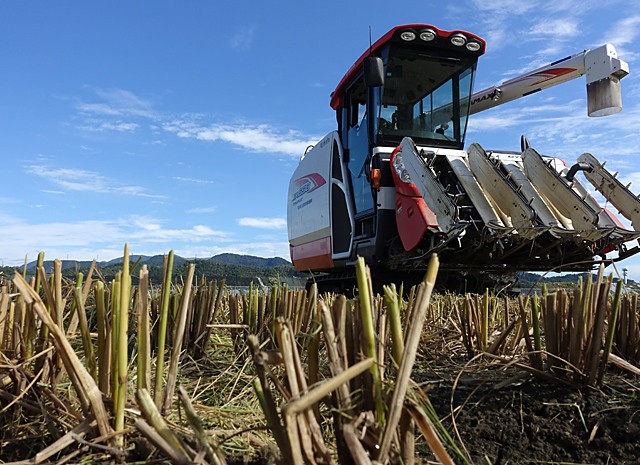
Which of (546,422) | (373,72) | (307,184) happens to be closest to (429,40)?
(373,72)

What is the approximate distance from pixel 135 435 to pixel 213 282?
1315 millimetres

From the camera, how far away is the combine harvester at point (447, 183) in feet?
17.3

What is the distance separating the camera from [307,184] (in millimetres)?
9148

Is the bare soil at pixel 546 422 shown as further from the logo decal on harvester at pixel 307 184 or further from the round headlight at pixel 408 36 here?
the logo decal on harvester at pixel 307 184

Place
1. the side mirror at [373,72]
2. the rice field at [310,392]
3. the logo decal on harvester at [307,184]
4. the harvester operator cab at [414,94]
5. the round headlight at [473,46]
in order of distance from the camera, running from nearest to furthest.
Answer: the rice field at [310,392] → the side mirror at [373,72] → the harvester operator cab at [414,94] → the round headlight at [473,46] → the logo decal on harvester at [307,184]

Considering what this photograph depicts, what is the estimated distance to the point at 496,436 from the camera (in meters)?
1.46

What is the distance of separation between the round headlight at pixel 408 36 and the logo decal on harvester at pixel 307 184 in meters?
2.65

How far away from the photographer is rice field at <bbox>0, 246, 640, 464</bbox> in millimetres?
880

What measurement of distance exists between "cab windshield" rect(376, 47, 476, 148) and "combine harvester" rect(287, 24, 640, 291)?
13 millimetres

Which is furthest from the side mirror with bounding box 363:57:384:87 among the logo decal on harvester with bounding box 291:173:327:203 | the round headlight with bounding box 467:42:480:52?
the logo decal on harvester with bounding box 291:173:327:203

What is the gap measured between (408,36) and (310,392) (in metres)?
6.00

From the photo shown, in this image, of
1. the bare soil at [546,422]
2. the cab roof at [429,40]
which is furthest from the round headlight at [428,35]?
the bare soil at [546,422]

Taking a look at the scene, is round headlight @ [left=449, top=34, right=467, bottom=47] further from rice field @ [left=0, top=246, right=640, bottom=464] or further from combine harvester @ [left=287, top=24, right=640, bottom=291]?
rice field @ [left=0, top=246, right=640, bottom=464]

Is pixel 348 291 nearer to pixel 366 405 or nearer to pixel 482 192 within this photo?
pixel 482 192
